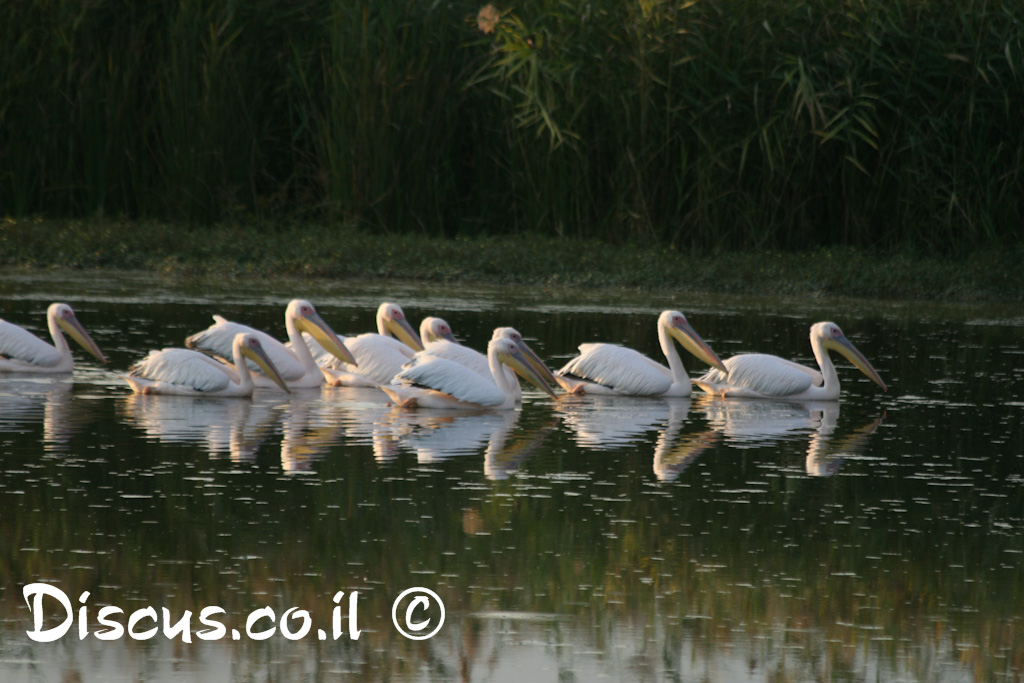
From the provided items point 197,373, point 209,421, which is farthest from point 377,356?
point 209,421

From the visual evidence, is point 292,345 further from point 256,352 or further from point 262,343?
point 256,352

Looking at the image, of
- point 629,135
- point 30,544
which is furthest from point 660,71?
point 30,544

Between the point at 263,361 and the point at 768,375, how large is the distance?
98.9 inches

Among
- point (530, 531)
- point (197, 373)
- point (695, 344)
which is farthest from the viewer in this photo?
point (695, 344)

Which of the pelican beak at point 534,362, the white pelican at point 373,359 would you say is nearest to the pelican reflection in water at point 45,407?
the white pelican at point 373,359

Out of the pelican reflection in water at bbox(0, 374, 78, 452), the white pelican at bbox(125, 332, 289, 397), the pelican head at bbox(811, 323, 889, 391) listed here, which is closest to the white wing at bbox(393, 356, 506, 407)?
the white pelican at bbox(125, 332, 289, 397)

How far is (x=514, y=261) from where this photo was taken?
1388 centimetres

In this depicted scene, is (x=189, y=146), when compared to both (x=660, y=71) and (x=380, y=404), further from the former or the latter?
(x=380, y=404)

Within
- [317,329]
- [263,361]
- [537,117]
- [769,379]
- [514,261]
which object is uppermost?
[537,117]

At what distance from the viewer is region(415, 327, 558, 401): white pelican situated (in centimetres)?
794

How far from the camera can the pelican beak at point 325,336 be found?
8523 mm

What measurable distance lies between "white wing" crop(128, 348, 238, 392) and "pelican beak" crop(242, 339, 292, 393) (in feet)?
0.48

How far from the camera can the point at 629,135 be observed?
1392 cm

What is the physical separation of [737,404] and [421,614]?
4.42 metres
